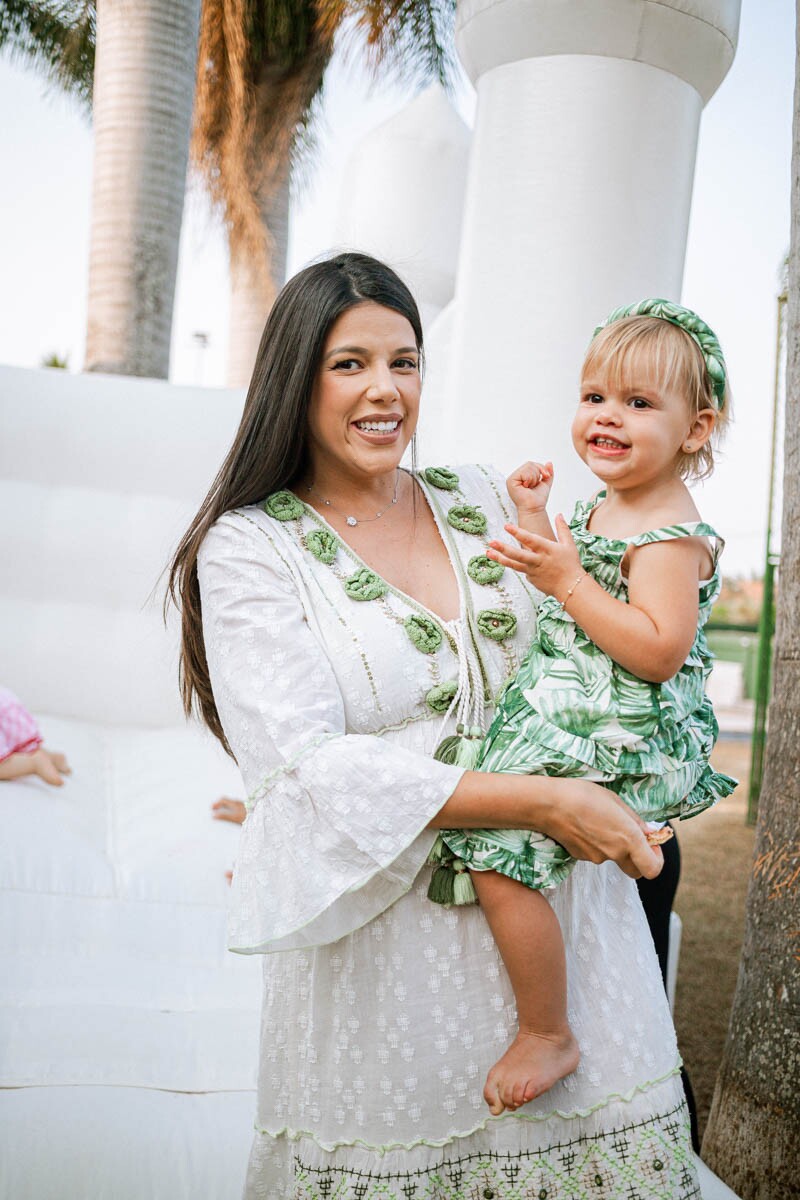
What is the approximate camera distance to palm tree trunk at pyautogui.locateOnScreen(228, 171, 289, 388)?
8.46 metres

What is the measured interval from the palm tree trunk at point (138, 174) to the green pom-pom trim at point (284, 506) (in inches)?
175

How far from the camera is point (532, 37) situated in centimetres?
306

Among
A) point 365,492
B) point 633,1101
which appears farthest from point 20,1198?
point 365,492

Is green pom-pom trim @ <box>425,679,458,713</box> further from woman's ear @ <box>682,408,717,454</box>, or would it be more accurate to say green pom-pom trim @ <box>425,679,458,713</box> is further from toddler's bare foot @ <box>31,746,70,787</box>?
toddler's bare foot @ <box>31,746,70,787</box>

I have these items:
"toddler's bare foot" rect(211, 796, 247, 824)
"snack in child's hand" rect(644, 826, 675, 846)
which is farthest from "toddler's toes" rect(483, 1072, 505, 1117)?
"toddler's bare foot" rect(211, 796, 247, 824)

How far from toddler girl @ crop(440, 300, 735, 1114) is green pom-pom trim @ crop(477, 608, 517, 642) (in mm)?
57

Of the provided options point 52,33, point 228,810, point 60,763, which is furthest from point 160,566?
point 52,33

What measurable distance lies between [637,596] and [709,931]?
14.3 ft

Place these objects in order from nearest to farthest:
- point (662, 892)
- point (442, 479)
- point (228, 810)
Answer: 1. point (442, 479)
2. point (662, 892)
3. point (228, 810)

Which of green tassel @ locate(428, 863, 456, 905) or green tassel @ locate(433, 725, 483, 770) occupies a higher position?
green tassel @ locate(433, 725, 483, 770)

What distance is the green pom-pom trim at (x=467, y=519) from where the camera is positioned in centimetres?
179

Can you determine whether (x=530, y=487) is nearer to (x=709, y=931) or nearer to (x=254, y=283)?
(x=709, y=931)

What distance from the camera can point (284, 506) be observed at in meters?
1.69

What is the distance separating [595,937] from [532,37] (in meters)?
2.47
